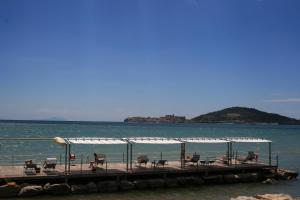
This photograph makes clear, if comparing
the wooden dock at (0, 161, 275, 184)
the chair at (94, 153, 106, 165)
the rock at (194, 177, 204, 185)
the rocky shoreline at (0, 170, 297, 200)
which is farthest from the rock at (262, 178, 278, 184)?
the chair at (94, 153, 106, 165)

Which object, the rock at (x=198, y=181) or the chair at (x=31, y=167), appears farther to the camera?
the rock at (x=198, y=181)

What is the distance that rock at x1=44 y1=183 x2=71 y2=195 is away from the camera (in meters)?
22.9

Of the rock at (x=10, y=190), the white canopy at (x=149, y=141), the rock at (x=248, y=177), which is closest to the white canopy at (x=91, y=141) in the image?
the white canopy at (x=149, y=141)

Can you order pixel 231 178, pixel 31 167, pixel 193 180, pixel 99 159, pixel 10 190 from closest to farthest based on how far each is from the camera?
pixel 10 190 → pixel 31 167 → pixel 99 159 → pixel 193 180 → pixel 231 178

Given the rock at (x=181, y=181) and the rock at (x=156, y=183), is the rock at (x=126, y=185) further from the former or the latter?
the rock at (x=181, y=181)

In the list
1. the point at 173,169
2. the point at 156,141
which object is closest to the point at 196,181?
the point at 173,169

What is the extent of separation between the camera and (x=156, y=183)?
25922 millimetres

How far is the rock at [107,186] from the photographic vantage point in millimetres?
24284

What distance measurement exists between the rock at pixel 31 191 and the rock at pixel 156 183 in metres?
6.44

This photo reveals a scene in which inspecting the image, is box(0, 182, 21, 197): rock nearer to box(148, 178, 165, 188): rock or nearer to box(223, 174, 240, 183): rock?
box(148, 178, 165, 188): rock

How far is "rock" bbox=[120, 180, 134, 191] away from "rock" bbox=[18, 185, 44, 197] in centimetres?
463

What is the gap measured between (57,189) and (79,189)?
121 cm

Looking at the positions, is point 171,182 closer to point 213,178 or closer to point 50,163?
point 213,178

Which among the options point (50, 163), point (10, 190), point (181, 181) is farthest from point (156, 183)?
point (10, 190)
